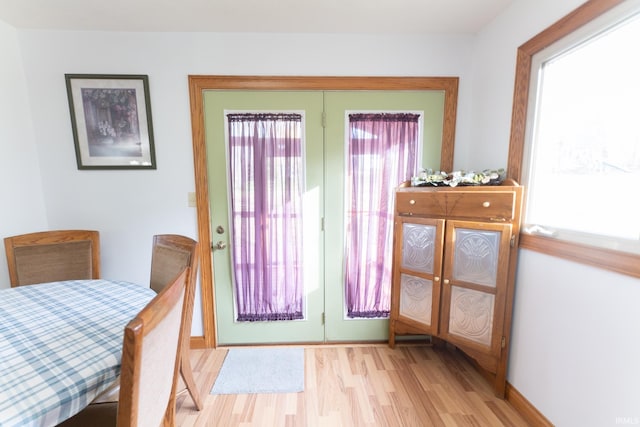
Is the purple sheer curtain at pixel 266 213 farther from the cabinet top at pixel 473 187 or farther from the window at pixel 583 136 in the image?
the window at pixel 583 136

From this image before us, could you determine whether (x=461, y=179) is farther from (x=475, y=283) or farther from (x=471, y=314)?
(x=471, y=314)

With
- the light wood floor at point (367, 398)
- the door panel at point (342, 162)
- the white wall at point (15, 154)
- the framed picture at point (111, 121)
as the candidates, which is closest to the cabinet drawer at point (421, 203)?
the door panel at point (342, 162)

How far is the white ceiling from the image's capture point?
4.76 ft

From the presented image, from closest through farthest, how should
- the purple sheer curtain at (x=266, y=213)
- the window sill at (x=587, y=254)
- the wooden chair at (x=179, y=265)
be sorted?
the window sill at (x=587, y=254) → the wooden chair at (x=179, y=265) → the purple sheer curtain at (x=266, y=213)

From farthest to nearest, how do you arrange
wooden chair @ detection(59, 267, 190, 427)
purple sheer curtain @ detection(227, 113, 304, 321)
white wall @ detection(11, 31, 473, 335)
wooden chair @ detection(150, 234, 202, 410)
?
purple sheer curtain @ detection(227, 113, 304, 321) → white wall @ detection(11, 31, 473, 335) → wooden chair @ detection(150, 234, 202, 410) → wooden chair @ detection(59, 267, 190, 427)

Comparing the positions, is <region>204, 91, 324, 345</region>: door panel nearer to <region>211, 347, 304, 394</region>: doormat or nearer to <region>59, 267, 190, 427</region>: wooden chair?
<region>211, 347, 304, 394</region>: doormat

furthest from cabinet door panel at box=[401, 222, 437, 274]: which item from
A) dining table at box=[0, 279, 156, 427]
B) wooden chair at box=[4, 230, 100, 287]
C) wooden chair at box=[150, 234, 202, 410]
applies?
wooden chair at box=[4, 230, 100, 287]

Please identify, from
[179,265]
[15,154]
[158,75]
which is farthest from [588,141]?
[15,154]

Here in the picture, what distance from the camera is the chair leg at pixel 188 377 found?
1314mm

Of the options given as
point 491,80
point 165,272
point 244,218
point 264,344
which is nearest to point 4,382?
point 165,272

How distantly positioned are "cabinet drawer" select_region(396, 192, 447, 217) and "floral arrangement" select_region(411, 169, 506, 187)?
9cm

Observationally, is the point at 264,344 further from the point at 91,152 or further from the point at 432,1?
the point at 432,1

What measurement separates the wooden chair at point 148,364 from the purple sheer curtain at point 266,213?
3.37 ft

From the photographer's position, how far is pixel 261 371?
67.8 inches
